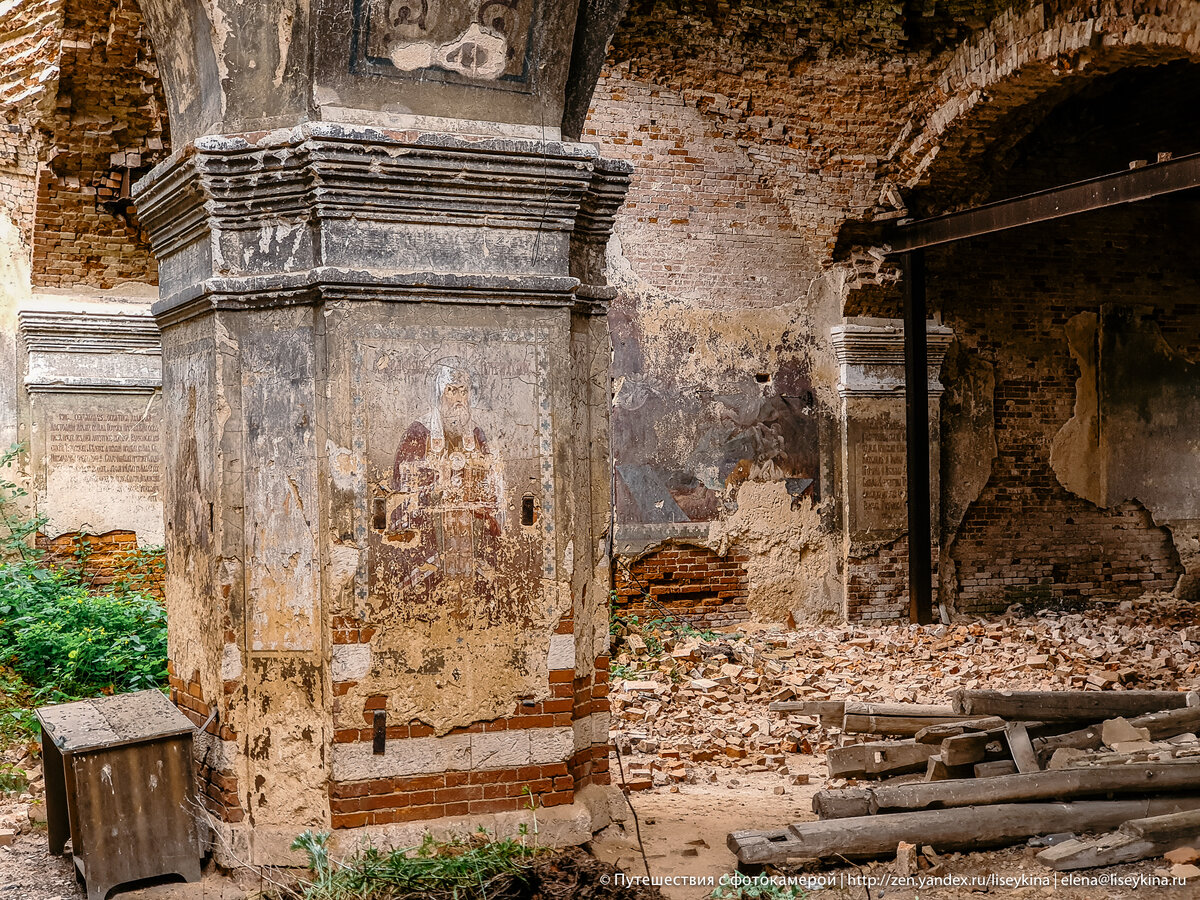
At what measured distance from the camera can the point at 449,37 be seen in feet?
13.7

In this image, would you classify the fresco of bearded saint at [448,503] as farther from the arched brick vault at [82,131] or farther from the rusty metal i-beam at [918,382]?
the rusty metal i-beam at [918,382]

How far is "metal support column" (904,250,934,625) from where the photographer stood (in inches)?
381

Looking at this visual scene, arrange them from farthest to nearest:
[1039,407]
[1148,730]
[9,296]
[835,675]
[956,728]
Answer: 1. [1039,407]
2. [9,296]
3. [835,675]
4. [1148,730]
5. [956,728]

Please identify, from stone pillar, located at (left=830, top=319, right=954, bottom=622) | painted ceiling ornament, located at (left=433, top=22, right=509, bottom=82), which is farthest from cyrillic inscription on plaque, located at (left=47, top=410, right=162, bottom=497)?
stone pillar, located at (left=830, top=319, right=954, bottom=622)

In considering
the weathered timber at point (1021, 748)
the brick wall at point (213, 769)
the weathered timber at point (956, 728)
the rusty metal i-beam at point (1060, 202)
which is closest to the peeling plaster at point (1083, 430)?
the rusty metal i-beam at point (1060, 202)

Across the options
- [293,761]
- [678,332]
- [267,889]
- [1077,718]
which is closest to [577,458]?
[293,761]

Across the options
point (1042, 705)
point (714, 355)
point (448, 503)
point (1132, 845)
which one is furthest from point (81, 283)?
point (1132, 845)

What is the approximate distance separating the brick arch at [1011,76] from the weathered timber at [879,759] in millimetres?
4926

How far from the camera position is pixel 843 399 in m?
10.1

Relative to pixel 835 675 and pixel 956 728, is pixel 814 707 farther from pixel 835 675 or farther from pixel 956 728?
pixel 835 675

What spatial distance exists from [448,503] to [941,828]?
2.30 metres

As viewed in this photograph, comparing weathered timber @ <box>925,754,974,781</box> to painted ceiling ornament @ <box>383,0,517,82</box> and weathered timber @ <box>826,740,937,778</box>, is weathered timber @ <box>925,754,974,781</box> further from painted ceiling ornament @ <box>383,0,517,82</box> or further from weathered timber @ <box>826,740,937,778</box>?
painted ceiling ornament @ <box>383,0,517,82</box>

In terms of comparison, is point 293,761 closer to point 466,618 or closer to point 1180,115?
point 466,618

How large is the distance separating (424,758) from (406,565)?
0.73m
